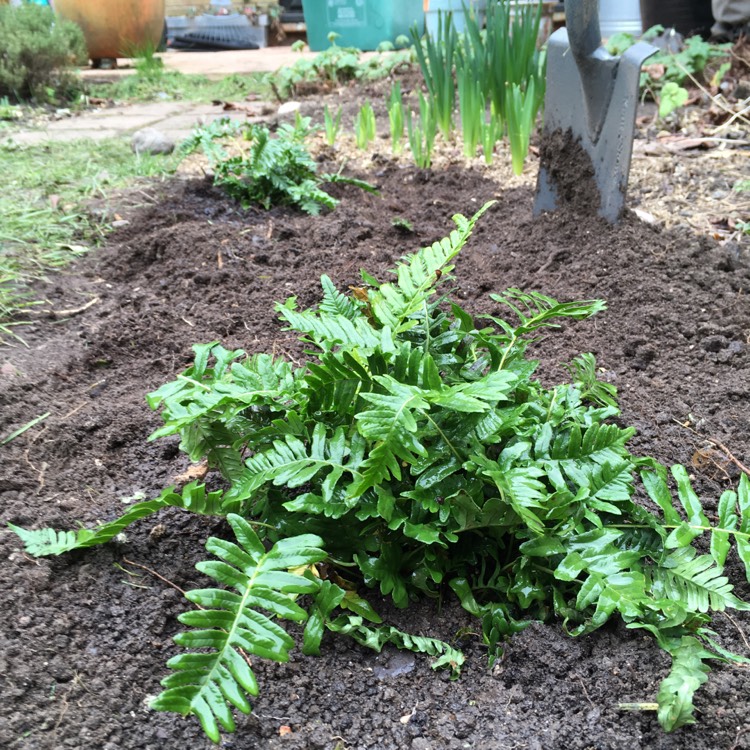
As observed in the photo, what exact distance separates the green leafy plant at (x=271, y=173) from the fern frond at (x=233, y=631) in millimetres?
2066

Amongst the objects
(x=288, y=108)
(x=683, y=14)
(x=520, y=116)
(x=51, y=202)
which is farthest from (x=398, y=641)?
(x=683, y=14)

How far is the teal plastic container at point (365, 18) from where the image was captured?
736 centimetres

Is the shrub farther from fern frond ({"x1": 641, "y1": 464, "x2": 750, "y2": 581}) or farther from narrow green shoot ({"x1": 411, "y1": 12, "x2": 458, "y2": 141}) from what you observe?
fern frond ({"x1": 641, "y1": 464, "x2": 750, "y2": 581})

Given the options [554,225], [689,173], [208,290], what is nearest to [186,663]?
[208,290]

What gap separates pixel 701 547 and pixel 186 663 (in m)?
0.95

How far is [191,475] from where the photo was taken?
1.55 metres

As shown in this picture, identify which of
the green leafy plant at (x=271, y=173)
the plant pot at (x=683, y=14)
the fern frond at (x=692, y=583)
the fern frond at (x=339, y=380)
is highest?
the plant pot at (x=683, y=14)

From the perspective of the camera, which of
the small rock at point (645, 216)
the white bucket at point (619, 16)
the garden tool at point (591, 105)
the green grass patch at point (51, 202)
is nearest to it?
the garden tool at point (591, 105)

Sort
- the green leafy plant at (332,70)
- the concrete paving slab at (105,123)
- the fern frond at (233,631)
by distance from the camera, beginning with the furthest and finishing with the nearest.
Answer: the green leafy plant at (332,70)
the concrete paving slab at (105,123)
the fern frond at (233,631)

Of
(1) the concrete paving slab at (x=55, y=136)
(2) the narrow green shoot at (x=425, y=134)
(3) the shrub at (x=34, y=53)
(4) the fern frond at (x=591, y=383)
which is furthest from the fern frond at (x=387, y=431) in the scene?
(3) the shrub at (x=34, y=53)

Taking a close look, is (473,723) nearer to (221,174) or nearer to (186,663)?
(186,663)

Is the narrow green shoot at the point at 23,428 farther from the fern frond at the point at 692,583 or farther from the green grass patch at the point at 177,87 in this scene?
the green grass patch at the point at 177,87

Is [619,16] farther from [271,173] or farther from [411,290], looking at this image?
[411,290]

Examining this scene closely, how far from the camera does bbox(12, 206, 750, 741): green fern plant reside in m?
1.09
